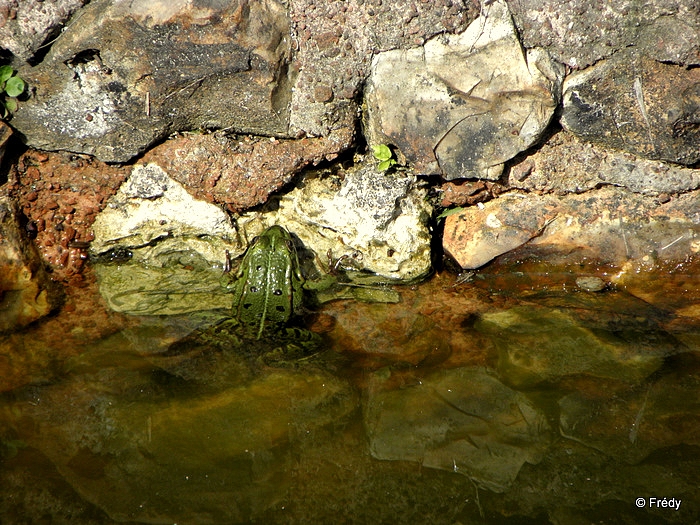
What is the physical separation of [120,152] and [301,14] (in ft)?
5.65

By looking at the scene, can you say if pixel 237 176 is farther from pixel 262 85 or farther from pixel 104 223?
pixel 104 223

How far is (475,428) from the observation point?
12.4ft

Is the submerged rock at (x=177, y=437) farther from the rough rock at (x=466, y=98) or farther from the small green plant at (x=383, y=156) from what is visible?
the rough rock at (x=466, y=98)

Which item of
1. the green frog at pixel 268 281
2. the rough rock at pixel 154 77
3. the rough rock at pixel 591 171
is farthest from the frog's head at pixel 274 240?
the rough rock at pixel 591 171

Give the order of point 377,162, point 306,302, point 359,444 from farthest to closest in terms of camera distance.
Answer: point 306,302 < point 377,162 < point 359,444

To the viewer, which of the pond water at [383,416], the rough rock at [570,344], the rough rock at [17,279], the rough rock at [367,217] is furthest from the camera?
the rough rock at [367,217]

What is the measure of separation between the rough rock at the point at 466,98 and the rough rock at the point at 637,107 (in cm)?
24

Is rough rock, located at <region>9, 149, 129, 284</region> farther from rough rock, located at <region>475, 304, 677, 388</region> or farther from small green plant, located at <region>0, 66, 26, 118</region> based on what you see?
rough rock, located at <region>475, 304, 677, 388</region>

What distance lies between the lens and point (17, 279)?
175 inches

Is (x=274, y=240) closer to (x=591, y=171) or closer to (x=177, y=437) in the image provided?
(x=177, y=437)

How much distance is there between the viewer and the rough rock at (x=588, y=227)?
4.70 metres

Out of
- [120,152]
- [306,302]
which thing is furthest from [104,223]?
[306,302]

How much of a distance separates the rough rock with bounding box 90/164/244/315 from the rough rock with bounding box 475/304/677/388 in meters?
2.29

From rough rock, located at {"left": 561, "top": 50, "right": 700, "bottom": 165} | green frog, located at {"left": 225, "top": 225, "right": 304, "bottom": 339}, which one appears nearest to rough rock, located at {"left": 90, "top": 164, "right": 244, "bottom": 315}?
green frog, located at {"left": 225, "top": 225, "right": 304, "bottom": 339}
